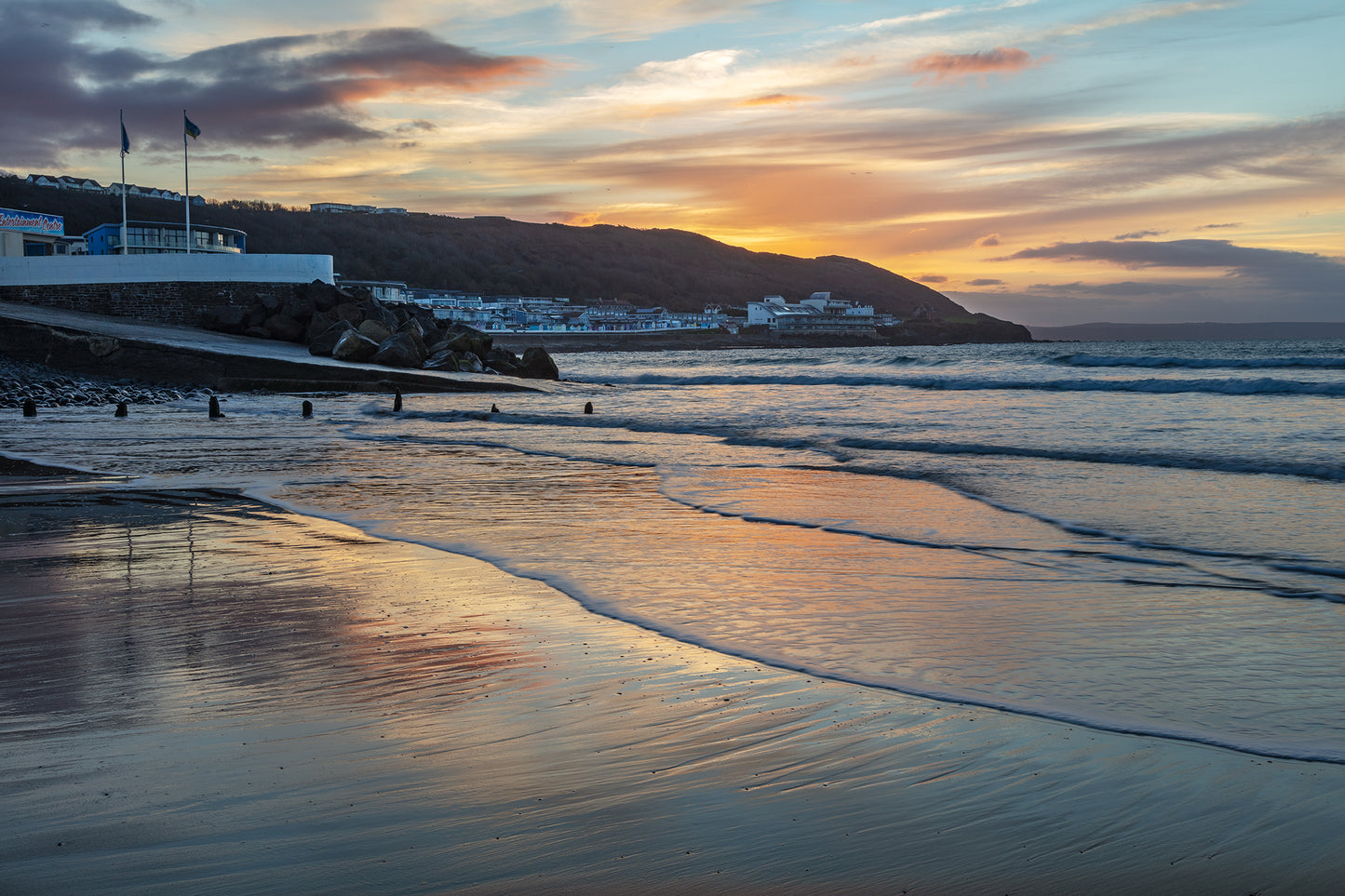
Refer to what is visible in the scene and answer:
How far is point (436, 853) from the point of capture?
2.52 metres

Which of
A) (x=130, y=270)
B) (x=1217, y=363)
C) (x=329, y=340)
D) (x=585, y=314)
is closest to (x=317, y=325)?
(x=329, y=340)

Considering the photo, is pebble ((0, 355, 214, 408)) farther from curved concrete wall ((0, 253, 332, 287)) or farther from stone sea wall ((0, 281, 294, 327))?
curved concrete wall ((0, 253, 332, 287))

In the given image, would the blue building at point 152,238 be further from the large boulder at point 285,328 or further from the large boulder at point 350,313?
the large boulder at point 350,313

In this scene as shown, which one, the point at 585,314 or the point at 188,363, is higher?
the point at 585,314

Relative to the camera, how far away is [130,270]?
1516 inches

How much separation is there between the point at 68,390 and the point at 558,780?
2748 centimetres

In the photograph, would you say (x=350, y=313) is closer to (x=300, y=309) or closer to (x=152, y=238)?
(x=300, y=309)

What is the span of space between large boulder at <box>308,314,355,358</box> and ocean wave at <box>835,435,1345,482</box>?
24.0 m

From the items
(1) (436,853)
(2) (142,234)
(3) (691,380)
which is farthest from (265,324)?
(1) (436,853)

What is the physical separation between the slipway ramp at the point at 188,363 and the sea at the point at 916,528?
9799 mm

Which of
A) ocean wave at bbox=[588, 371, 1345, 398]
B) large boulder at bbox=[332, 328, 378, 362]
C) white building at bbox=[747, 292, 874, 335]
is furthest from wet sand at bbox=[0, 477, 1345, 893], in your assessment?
white building at bbox=[747, 292, 874, 335]

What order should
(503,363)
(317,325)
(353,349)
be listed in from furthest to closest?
1. (503,363)
2. (317,325)
3. (353,349)

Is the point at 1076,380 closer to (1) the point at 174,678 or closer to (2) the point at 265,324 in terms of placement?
(2) the point at 265,324

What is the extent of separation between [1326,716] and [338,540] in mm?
6281
